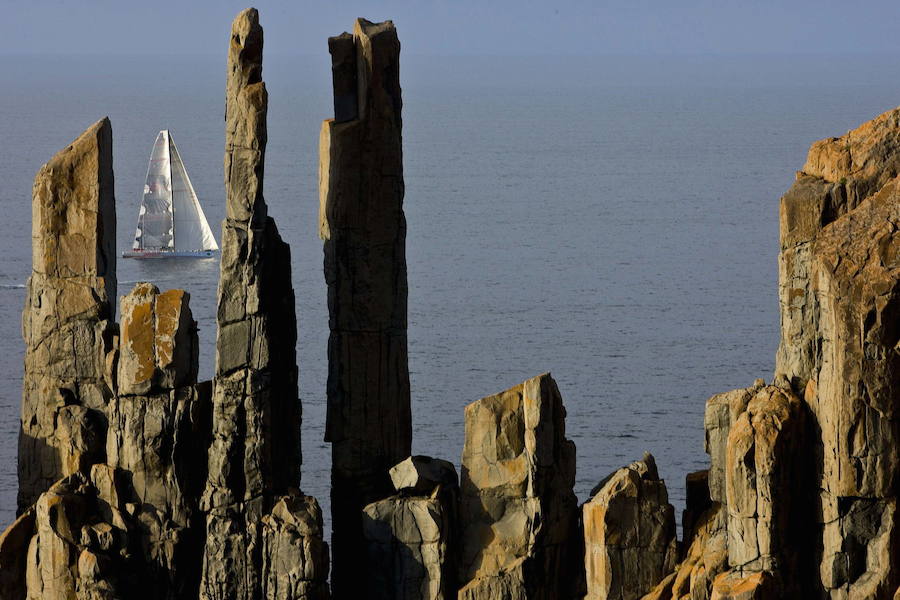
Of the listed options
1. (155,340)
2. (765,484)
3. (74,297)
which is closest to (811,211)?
(765,484)

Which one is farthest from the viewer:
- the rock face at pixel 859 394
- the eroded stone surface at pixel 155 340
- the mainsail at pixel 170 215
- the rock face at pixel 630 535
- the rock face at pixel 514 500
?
the mainsail at pixel 170 215

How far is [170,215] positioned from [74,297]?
51.0 metres

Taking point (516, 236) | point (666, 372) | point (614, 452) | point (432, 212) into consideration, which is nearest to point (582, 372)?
point (666, 372)

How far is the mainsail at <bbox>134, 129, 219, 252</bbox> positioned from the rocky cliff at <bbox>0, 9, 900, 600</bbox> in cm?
5033

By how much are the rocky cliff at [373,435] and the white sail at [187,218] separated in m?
50.7

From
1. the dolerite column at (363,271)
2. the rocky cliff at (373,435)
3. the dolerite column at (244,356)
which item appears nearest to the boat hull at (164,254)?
the rocky cliff at (373,435)

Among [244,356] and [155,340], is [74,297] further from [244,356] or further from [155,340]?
[244,356]

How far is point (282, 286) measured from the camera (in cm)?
3541

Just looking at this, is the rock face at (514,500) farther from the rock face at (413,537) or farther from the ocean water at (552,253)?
the ocean water at (552,253)

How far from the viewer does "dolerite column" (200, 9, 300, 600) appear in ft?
114

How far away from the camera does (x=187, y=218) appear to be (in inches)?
3489

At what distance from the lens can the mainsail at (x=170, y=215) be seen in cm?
8762

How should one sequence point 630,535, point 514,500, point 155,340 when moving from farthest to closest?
1. point 155,340
2. point 514,500
3. point 630,535

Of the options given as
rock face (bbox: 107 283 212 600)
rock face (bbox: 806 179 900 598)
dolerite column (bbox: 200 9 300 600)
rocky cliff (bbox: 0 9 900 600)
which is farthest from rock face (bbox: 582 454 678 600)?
rock face (bbox: 107 283 212 600)
